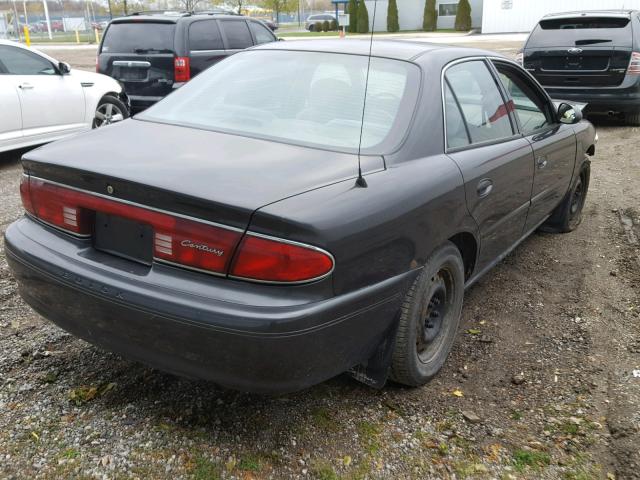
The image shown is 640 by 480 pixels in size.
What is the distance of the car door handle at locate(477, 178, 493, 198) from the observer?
3156mm

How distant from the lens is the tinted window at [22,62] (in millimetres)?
7207

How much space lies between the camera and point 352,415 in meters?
2.79

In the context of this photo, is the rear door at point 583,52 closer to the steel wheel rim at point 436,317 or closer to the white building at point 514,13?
the steel wheel rim at point 436,317

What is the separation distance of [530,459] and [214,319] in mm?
1428

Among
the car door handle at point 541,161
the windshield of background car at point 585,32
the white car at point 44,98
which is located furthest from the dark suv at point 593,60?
the white car at point 44,98

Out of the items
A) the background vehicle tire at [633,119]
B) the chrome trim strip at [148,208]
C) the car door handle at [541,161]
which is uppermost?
the chrome trim strip at [148,208]

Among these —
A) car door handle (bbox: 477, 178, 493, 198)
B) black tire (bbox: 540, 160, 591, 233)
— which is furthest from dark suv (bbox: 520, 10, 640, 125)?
car door handle (bbox: 477, 178, 493, 198)

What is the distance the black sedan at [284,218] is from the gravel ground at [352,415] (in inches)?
9.3

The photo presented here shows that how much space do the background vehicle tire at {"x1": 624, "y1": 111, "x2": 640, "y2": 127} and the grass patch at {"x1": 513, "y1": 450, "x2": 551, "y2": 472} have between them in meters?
8.47

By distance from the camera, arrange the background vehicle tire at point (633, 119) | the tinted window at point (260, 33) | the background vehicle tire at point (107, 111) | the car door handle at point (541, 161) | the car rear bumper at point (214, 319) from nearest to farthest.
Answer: the car rear bumper at point (214, 319) → the car door handle at point (541, 161) → the background vehicle tire at point (107, 111) → the background vehicle tire at point (633, 119) → the tinted window at point (260, 33)

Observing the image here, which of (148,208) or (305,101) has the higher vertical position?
(305,101)

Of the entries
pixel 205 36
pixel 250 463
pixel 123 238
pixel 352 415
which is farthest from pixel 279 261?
pixel 205 36

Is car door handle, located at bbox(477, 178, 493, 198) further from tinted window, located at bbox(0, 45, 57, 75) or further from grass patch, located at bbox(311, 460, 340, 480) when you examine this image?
tinted window, located at bbox(0, 45, 57, 75)

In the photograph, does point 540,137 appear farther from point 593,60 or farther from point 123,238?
point 593,60
